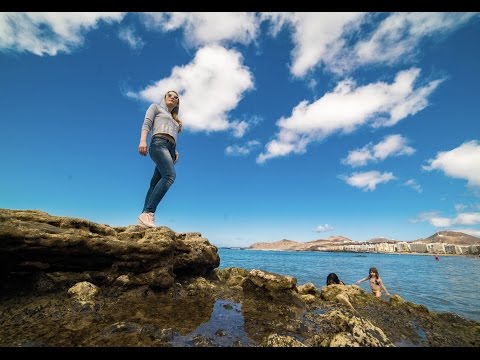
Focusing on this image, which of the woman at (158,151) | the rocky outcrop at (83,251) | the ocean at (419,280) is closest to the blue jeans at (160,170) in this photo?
the woman at (158,151)

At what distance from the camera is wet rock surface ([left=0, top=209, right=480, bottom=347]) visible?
5.14 meters

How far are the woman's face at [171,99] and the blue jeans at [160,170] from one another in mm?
1725

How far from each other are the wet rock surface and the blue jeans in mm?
1029

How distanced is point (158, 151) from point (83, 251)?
149 inches

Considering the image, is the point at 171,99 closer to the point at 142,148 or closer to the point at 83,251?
the point at 142,148

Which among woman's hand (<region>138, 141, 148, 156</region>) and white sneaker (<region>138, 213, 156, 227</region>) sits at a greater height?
woman's hand (<region>138, 141, 148, 156</region>)

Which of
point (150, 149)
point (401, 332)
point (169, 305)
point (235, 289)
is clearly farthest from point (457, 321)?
point (150, 149)

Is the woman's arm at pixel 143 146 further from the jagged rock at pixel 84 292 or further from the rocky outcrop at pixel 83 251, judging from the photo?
the jagged rock at pixel 84 292

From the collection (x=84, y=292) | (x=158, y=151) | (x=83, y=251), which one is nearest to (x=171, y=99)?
(x=158, y=151)

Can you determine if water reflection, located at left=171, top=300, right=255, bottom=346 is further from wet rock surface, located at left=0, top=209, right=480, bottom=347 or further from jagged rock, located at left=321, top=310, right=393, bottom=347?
jagged rock, located at left=321, top=310, right=393, bottom=347

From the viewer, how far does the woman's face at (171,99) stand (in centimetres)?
1012

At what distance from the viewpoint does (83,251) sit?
7398 mm

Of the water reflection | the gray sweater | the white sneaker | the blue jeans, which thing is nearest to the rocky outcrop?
the white sneaker
